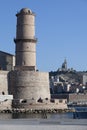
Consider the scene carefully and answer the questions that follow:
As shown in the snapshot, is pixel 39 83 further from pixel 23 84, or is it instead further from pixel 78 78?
pixel 78 78

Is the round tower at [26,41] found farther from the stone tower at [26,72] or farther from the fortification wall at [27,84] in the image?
the fortification wall at [27,84]

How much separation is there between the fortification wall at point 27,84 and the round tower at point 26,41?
7.77 feet

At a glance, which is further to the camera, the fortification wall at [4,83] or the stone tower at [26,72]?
the fortification wall at [4,83]

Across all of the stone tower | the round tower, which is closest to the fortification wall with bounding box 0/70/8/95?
the stone tower

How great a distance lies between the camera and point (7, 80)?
4588 centimetres

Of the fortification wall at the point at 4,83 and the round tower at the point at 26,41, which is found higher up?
the round tower at the point at 26,41

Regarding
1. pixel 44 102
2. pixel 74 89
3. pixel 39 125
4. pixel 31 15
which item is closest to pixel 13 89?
pixel 44 102

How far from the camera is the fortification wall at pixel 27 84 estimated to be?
148ft

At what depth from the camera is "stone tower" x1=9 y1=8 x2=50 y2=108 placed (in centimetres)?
4516

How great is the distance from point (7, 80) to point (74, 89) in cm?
6375

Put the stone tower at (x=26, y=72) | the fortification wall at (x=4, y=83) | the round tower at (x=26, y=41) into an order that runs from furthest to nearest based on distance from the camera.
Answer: the round tower at (x=26, y=41)
the fortification wall at (x=4, y=83)
the stone tower at (x=26, y=72)

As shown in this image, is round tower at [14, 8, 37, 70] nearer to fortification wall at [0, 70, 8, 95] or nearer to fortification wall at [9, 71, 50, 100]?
fortification wall at [9, 71, 50, 100]

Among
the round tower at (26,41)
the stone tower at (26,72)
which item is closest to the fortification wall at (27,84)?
the stone tower at (26,72)

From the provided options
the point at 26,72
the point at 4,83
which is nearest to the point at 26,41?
the point at 26,72
